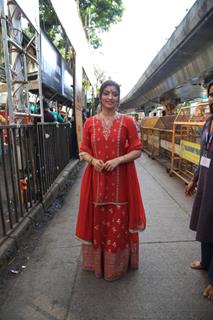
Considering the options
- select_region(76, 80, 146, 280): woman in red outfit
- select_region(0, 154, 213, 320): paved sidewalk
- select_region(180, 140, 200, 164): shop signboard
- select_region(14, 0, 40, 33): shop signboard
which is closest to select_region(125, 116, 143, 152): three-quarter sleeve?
select_region(76, 80, 146, 280): woman in red outfit

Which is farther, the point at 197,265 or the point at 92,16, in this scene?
the point at 92,16

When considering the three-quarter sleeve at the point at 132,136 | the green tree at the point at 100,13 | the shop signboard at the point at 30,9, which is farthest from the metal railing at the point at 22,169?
the green tree at the point at 100,13

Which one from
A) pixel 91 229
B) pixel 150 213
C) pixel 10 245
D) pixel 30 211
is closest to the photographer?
pixel 91 229

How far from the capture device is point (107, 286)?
2.19m

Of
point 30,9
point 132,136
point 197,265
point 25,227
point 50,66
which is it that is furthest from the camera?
point 50,66

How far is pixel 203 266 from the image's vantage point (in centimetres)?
241

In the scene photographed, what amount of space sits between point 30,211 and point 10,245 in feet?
2.79

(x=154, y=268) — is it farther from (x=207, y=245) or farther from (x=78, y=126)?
(x=78, y=126)

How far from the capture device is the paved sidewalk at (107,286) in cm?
190

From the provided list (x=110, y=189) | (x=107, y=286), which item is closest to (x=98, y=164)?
(x=110, y=189)

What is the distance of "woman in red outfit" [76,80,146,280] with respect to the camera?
2.07 meters

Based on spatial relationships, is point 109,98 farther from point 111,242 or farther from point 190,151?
point 190,151

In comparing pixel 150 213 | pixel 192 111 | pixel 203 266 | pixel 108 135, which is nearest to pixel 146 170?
pixel 192 111

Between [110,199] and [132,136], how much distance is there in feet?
1.89
